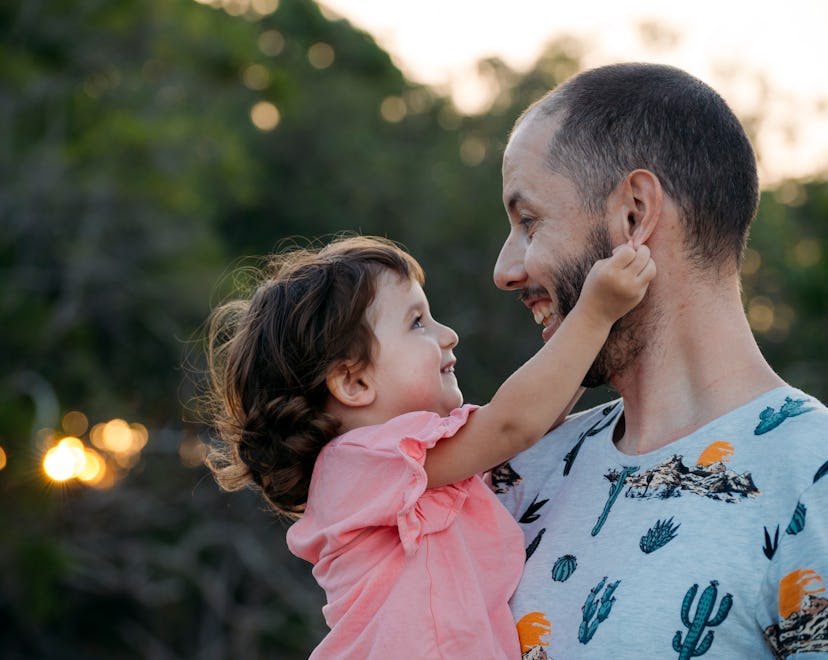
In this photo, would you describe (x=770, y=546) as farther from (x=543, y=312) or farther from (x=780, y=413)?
(x=543, y=312)

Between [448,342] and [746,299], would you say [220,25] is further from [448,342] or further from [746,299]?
[448,342]

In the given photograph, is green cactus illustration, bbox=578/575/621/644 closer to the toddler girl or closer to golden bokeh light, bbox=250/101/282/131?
the toddler girl

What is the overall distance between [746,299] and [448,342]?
17.2m

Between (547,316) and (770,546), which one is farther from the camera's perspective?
(547,316)

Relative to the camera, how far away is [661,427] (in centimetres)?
219

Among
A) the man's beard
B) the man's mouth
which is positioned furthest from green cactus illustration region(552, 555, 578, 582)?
the man's mouth

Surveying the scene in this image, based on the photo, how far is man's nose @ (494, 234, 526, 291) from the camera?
7.95ft

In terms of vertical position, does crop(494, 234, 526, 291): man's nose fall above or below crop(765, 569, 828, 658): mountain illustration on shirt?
above

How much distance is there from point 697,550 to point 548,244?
0.73 m

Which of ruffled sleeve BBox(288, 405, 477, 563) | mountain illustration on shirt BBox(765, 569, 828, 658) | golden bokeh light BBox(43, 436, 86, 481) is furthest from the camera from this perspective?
golden bokeh light BBox(43, 436, 86, 481)

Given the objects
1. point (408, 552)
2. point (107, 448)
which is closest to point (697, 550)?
point (408, 552)

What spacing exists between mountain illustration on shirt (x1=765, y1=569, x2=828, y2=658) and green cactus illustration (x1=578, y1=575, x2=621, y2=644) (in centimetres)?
30

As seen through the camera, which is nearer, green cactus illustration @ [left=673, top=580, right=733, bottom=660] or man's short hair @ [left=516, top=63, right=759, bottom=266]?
green cactus illustration @ [left=673, top=580, right=733, bottom=660]

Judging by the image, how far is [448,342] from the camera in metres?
2.58
